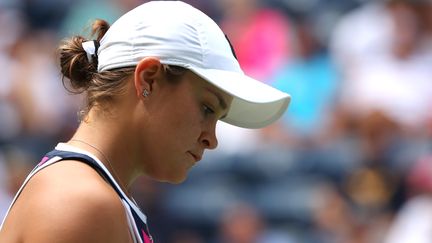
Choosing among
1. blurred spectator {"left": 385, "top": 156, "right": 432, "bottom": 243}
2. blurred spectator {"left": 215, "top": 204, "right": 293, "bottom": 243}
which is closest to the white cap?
blurred spectator {"left": 385, "top": 156, "right": 432, "bottom": 243}

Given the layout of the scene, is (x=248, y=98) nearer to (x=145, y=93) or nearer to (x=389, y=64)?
(x=145, y=93)

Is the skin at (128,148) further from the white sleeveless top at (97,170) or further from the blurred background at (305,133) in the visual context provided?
the blurred background at (305,133)

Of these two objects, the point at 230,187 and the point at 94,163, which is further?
the point at 230,187

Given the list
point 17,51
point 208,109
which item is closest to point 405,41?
point 17,51

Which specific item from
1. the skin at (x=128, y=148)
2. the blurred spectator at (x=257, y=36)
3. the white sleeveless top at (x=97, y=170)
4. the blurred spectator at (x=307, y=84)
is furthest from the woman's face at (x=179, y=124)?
the blurred spectator at (x=257, y=36)

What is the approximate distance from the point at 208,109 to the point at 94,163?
32 centimetres

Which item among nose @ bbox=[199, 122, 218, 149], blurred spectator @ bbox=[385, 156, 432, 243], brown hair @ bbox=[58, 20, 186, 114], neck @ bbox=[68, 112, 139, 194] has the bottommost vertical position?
blurred spectator @ bbox=[385, 156, 432, 243]

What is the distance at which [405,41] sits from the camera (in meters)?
6.71

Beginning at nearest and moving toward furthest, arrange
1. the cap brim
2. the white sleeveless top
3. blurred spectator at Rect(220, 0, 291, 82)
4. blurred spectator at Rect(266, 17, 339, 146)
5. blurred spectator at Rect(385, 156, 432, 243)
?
the white sleeveless top < the cap brim < blurred spectator at Rect(385, 156, 432, 243) < blurred spectator at Rect(266, 17, 339, 146) < blurred spectator at Rect(220, 0, 291, 82)

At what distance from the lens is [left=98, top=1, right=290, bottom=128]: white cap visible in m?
2.21

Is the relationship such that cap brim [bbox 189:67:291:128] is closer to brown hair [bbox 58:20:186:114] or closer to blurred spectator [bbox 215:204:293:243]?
brown hair [bbox 58:20:186:114]

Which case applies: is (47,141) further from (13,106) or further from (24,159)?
(13,106)

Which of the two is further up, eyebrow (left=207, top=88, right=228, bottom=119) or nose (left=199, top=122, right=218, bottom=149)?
eyebrow (left=207, top=88, right=228, bottom=119)

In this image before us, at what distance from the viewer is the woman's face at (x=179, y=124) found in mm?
2234
